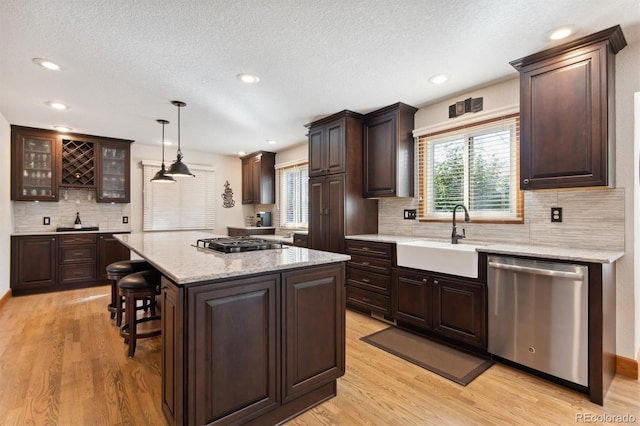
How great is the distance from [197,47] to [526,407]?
135 inches

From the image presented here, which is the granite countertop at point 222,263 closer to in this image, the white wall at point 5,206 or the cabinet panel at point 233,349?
the cabinet panel at point 233,349

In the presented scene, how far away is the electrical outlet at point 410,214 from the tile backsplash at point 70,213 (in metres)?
4.78

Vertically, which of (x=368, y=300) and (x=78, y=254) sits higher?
(x=78, y=254)

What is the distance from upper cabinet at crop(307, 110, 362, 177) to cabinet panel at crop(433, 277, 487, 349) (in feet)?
6.17

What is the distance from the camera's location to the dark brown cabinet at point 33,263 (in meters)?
4.51

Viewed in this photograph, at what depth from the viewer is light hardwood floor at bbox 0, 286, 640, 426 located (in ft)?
6.11

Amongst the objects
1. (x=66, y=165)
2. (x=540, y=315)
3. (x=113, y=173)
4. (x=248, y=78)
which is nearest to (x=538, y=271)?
(x=540, y=315)

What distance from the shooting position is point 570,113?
2.32m

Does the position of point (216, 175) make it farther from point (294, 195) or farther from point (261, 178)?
point (294, 195)

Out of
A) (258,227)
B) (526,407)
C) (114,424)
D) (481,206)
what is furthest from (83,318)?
(481,206)

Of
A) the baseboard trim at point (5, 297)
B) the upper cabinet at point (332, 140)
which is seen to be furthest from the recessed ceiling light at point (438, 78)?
the baseboard trim at point (5, 297)

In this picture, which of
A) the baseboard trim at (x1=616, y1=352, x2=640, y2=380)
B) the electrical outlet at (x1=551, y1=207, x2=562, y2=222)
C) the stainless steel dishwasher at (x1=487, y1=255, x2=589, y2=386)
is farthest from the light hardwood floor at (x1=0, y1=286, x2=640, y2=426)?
the electrical outlet at (x1=551, y1=207, x2=562, y2=222)

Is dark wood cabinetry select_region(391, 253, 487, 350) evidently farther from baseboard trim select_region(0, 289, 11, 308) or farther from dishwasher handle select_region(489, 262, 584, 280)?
baseboard trim select_region(0, 289, 11, 308)

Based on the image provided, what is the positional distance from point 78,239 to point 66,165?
124cm
